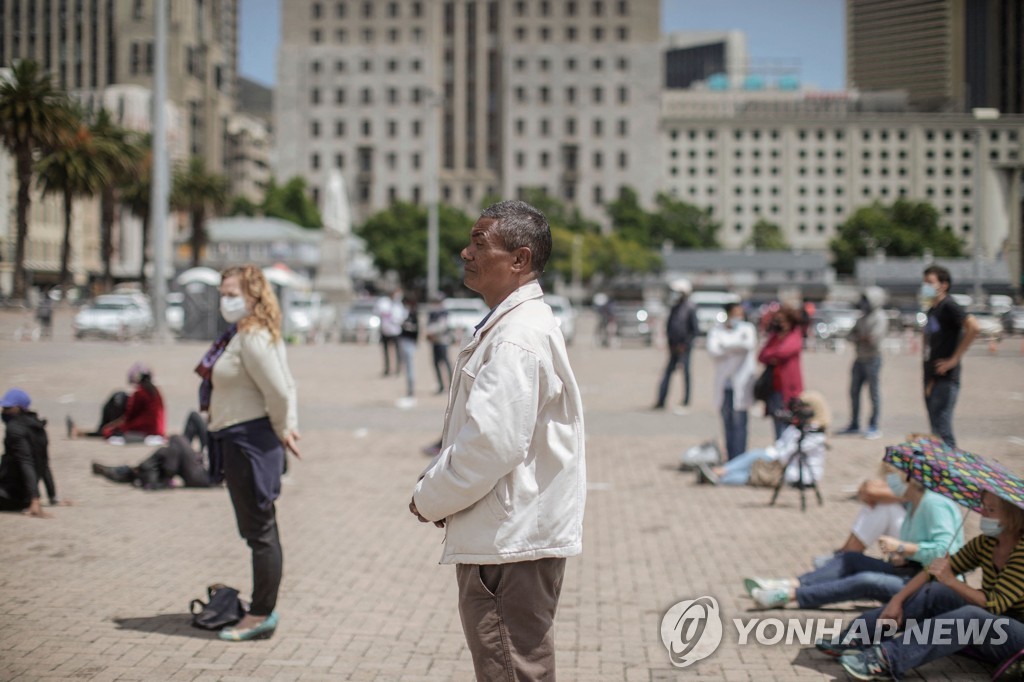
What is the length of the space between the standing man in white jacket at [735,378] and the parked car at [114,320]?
27.2m

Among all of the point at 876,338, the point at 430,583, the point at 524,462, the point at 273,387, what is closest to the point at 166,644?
the point at 273,387

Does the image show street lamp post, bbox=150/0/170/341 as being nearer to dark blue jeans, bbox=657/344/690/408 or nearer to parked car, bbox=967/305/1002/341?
dark blue jeans, bbox=657/344/690/408

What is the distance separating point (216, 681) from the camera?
489cm

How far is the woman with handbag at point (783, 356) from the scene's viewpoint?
10484 mm

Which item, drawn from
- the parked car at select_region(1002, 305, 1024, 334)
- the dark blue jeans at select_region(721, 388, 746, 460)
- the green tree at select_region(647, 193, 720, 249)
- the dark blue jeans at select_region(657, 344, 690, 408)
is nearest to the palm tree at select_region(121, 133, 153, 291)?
the parked car at select_region(1002, 305, 1024, 334)

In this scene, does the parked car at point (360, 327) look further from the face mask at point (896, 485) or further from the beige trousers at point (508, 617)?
the beige trousers at point (508, 617)

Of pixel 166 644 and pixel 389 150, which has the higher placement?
pixel 389 150

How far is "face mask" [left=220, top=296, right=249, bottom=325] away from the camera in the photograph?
5.46m

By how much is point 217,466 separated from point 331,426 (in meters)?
9.17

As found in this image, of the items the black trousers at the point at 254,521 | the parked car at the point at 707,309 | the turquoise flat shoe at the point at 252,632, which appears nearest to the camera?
the black trousers at the point at 254,521

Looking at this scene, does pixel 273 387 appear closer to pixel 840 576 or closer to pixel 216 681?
pixel 216 681

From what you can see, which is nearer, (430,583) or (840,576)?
(840,576)

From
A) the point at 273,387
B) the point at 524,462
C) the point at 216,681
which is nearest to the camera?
the point at 524,462

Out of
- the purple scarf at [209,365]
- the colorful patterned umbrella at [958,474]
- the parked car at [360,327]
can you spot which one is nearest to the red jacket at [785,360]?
the colorful patterned umbrella at [958,474]
